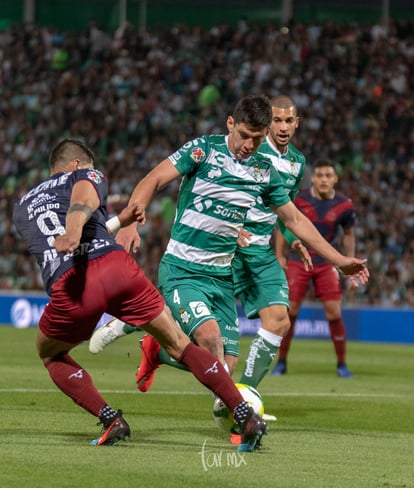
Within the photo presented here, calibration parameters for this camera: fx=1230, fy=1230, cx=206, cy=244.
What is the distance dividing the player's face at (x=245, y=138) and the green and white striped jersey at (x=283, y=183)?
65.5 inches

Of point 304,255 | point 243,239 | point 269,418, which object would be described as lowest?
point 269,418

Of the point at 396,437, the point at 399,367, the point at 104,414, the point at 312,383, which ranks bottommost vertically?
the point at 399,367

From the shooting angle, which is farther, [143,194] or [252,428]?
[143,194]

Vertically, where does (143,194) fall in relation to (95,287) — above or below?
above

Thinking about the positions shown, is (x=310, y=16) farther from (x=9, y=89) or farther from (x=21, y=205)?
(x=21, y=205)

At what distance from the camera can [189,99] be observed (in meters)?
31.7

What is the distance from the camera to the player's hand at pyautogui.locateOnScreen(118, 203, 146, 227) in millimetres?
7902

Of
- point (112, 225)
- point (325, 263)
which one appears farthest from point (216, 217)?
point (325, 263)

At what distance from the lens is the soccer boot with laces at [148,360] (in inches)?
385

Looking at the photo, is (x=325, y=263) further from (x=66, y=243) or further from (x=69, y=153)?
(x=66, y=243)

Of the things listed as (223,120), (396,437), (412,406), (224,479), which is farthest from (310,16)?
(224,479)

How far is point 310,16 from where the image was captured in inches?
1337

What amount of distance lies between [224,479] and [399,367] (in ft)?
37.4

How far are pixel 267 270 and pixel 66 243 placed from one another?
11.3ft
